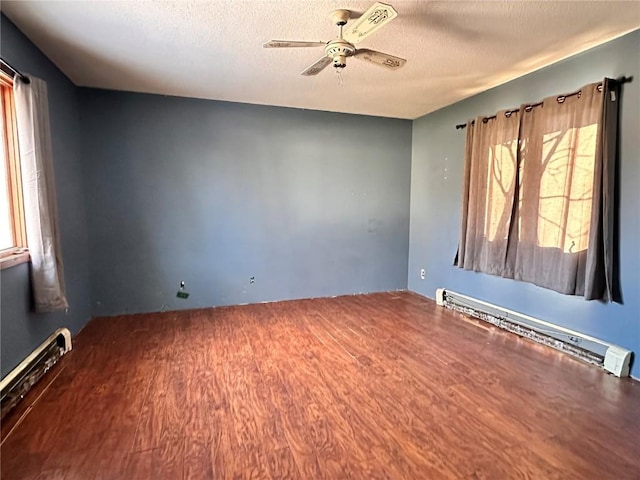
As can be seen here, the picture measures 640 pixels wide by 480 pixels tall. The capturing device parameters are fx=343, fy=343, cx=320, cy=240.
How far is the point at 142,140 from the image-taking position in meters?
3.85

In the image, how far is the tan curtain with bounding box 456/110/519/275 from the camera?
3.40m

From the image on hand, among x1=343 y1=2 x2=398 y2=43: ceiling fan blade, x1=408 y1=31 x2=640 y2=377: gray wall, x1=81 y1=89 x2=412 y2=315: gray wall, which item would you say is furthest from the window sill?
x1=408 y1=31 x2=640 y2=377: gray wall

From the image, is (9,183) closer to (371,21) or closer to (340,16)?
(340,16)

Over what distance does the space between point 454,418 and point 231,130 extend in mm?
3675

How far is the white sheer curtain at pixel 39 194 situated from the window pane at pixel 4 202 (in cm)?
15

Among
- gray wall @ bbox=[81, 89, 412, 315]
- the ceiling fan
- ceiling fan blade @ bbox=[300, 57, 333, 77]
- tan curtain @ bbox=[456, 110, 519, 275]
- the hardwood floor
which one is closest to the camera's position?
the hardwood floor

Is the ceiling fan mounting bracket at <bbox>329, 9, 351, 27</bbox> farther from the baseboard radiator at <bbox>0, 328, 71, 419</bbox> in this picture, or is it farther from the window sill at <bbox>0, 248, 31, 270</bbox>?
the baseboard radiator at <bbox>0, 328, 71, 419</bbox>

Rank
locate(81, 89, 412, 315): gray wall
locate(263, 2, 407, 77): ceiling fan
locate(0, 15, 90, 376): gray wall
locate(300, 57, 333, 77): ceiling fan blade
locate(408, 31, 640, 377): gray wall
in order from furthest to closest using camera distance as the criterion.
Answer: locate(81, 89, 412, 315): gray wall, locate(408, 31, 640, 377): gray wall, locate(300, 57, 333, 77): ceiling fan blade, locate(0, 15, 90, 376): gray wall, locate(263, 2, 407, 77): ceiling fan

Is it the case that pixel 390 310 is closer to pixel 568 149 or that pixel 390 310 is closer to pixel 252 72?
pixel 568 149

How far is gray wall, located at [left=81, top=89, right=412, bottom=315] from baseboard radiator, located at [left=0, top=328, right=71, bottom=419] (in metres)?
1.07

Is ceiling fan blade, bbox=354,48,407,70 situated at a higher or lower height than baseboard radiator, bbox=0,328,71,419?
higher

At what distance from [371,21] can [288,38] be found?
2.82 ft

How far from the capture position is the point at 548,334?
3.10m

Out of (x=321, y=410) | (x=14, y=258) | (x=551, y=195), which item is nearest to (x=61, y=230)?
(x=14, y=258)
